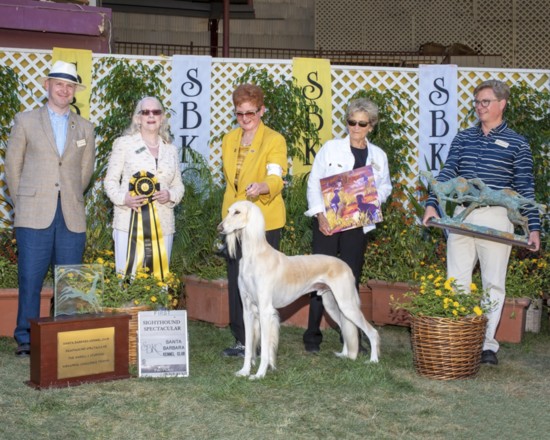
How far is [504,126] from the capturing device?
15.4 feet

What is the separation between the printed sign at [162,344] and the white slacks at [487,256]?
1.64 meters

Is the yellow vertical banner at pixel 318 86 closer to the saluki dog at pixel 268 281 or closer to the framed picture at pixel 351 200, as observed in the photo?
the framed picture at pixel 351 200

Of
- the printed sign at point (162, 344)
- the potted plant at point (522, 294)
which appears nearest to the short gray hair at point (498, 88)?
the potted plant at point (522, 294)

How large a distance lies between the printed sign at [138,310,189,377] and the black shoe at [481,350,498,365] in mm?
1794

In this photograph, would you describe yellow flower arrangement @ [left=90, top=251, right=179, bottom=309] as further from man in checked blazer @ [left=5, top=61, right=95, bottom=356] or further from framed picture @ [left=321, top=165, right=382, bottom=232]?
framed picture @ [left=321, top=165, right=382, bottom=232]

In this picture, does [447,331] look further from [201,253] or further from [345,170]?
[201,253]

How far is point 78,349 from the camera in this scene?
4133 millimetres

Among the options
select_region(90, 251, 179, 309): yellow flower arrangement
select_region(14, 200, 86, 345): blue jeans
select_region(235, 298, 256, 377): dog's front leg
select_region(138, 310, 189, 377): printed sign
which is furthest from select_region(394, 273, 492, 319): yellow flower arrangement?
select_region(14, 200, 86, 345): blue jeans

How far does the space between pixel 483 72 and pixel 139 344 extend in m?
4.20

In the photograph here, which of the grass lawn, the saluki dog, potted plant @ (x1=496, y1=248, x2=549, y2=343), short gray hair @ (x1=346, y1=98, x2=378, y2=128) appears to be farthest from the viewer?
potted plant @ (x1=496, y1=248, x2=549, y2=343)

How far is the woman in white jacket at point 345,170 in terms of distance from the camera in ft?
15.9

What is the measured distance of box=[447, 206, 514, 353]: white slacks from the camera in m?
4.63

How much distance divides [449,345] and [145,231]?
1.82 m

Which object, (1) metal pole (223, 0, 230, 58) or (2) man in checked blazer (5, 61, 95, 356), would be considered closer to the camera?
(2) man in checked blazer (5, 61, 95, 356)
